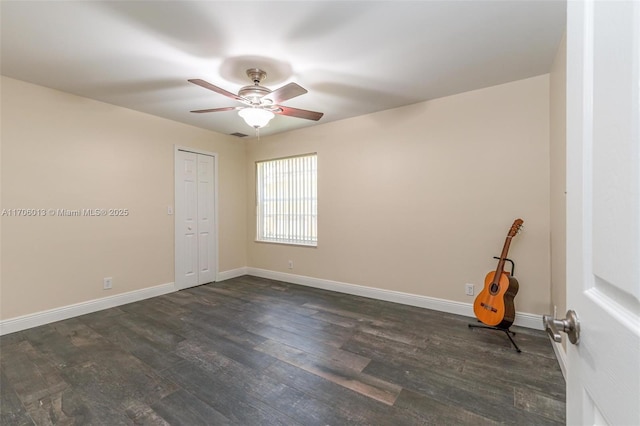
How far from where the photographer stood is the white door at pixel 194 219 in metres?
4.09

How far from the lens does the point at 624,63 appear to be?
436mm

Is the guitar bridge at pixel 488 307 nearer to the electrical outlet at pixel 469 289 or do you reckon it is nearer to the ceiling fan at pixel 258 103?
the electrical outlet at pixel 469 289

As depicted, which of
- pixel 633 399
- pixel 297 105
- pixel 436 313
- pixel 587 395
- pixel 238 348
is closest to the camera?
pixel 633 399

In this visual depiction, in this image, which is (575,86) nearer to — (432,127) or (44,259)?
(432,127)

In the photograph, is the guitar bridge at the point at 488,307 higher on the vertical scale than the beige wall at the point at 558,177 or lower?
lower

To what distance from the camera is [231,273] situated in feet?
15.8

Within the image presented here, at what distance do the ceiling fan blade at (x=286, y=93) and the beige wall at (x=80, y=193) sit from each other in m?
2.35

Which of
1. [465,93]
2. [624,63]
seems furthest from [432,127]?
[624,63]

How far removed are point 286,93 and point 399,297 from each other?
2739mm

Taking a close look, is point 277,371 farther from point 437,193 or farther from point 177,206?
point 177,206

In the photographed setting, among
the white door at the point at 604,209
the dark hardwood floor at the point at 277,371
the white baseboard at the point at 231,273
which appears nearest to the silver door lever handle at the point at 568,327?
the white door at the point at 604,209

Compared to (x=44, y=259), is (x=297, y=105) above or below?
above

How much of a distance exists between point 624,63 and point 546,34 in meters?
2.26

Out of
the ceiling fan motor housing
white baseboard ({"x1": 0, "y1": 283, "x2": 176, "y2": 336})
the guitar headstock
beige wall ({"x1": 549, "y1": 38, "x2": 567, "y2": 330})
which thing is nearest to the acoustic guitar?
the guitar headstock
